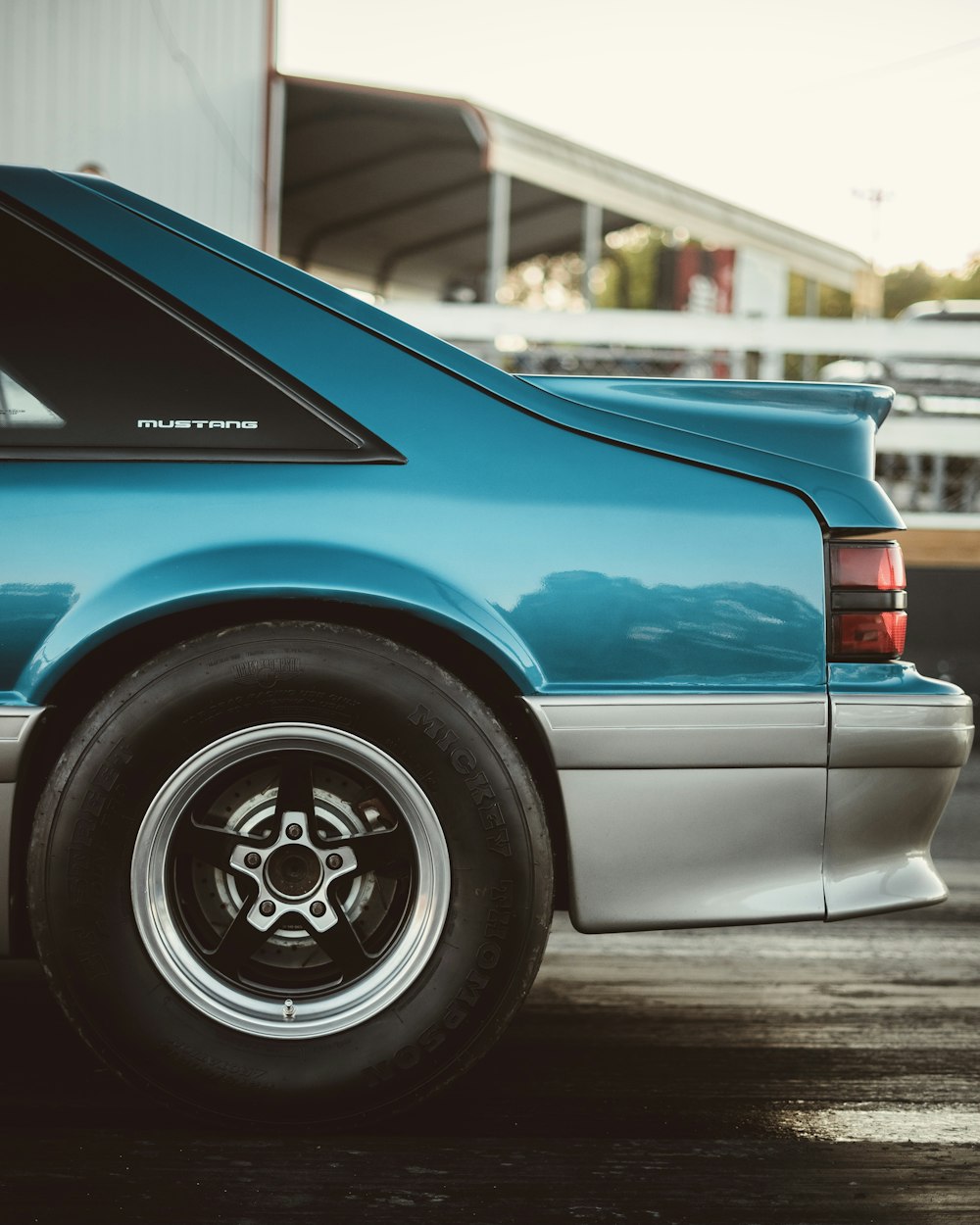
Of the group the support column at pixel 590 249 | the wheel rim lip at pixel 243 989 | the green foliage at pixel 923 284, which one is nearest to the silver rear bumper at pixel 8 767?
the wheel rim lip at pixel 243 989

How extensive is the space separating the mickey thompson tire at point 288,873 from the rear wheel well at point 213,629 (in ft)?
0.22

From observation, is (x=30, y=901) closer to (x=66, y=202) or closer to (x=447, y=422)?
(x=447, y=422)

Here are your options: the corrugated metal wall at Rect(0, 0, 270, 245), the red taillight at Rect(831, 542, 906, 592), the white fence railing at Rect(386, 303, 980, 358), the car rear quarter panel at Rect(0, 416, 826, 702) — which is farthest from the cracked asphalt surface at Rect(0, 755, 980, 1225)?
the corrugated metal wall at Rect(0, 0, 270, 245)

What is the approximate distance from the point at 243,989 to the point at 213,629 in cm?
63

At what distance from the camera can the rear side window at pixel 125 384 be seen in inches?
92.8

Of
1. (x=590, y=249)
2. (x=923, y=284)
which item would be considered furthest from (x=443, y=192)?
(x=923, y=284)

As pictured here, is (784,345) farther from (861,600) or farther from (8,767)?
(8,767)

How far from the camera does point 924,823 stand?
246cm

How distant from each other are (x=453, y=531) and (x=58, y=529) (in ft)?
2.23

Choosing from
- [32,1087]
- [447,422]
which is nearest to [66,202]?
[447,422]

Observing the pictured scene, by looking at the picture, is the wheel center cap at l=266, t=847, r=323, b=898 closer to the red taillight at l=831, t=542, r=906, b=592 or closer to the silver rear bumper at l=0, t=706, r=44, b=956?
the silver rear bumper at l=0, t=706, r=44, b=956

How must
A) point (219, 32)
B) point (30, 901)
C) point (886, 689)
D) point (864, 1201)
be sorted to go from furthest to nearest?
point (219, 32), point (886, 689), point (30, 901), point (864, 1201)

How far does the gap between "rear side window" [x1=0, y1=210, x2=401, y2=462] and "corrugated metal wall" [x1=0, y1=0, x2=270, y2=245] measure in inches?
275

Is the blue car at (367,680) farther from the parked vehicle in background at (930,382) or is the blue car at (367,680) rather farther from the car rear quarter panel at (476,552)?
the parked vehicle in background at (930,382)
